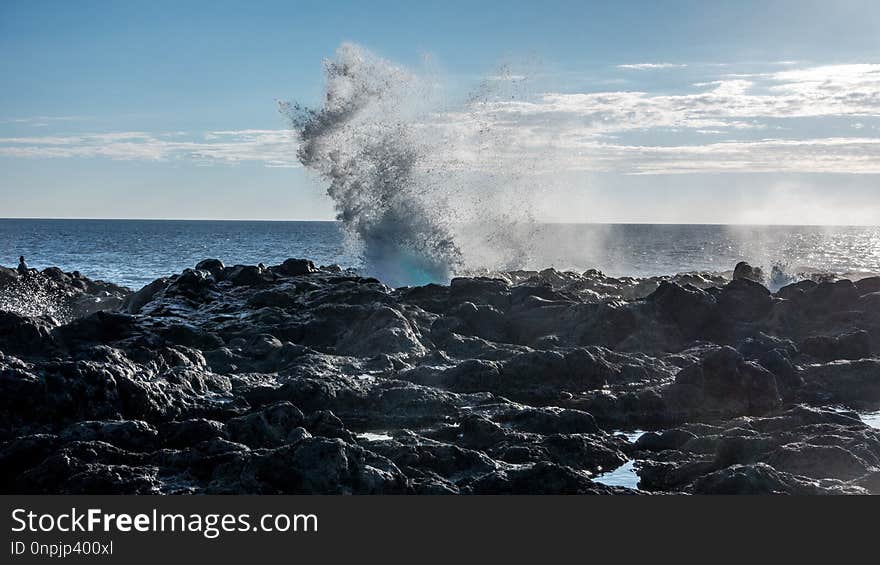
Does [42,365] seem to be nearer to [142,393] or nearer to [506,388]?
[142,393]

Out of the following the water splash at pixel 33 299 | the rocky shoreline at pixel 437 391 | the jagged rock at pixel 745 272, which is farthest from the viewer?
the jagged rock at pixel 745 272

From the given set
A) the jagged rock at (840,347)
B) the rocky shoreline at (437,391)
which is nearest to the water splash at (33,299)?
the rocky shoreline at (437,391)

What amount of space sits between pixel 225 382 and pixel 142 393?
7.32ft

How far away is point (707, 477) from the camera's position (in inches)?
399

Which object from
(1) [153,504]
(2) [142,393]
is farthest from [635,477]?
(2) [142,393]

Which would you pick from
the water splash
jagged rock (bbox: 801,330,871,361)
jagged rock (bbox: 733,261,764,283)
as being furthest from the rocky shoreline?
jagged rock (bbox: 733,261,764,283)

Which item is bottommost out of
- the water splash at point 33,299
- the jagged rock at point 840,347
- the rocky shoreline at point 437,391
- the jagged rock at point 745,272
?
the water splash at point 33,299

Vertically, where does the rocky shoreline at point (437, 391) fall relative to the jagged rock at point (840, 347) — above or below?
below

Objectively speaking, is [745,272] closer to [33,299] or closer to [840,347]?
[840,347]

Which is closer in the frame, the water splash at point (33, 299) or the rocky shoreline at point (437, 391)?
the rocky shoreline at point (437, 391)

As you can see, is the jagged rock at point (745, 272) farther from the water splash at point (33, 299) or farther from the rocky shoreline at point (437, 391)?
the water splash at point (33, 299)

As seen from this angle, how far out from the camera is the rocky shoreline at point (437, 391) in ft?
33.1

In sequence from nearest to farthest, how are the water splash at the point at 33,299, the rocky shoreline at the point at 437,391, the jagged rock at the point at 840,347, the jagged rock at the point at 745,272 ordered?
the rocky shoreline at the point at 437,391
the jagged rock at the point at 840,347
the water splash at the point at 33,299
the jagged rock at the point at 745,272

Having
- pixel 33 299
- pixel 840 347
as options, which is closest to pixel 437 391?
pixel 840 347
